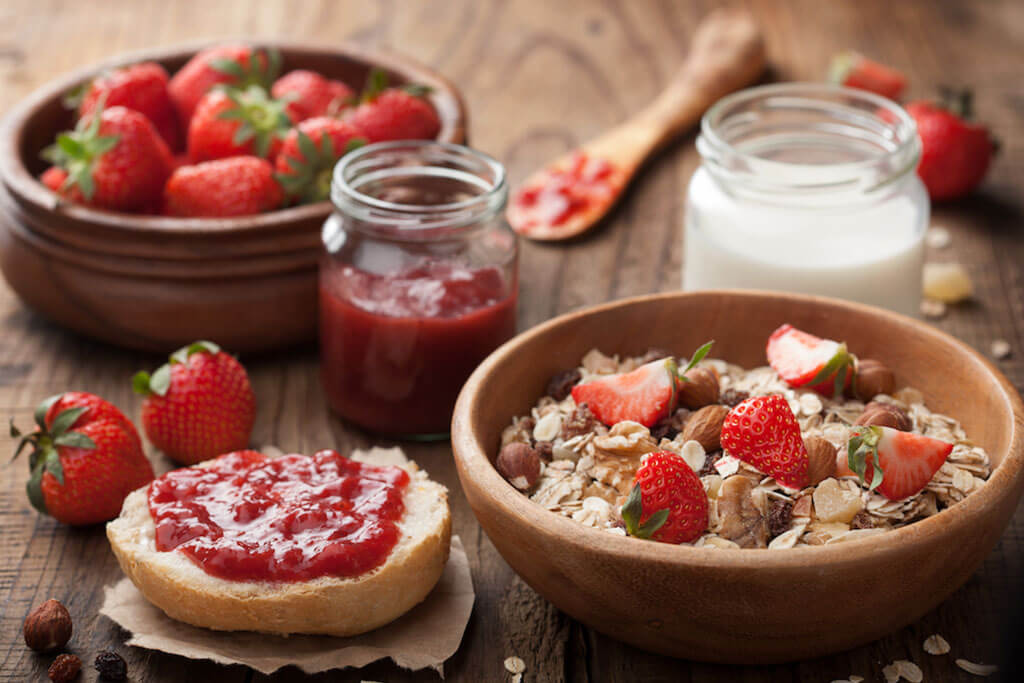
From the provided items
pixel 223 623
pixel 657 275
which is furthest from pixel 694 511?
pixel 657 275

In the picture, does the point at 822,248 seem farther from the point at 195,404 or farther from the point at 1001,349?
the point at 195,404

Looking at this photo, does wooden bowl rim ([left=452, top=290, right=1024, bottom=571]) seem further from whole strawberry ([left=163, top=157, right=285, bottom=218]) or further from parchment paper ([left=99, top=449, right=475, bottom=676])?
whole strawberry ([left=163, top=157, right=285, bottom=218])

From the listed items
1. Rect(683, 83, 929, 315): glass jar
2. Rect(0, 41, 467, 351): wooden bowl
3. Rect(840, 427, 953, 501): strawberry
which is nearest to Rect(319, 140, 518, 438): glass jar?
Rect(0, 41, 467, 351): wooden bowl

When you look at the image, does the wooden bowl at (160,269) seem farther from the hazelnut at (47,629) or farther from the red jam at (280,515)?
the hazelnut at (47,629)

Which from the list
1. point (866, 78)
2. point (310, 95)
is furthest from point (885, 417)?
point (866, 78)

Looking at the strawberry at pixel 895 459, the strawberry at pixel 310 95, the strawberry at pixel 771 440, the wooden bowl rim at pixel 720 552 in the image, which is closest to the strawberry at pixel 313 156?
the strawberry at pixel 310 95

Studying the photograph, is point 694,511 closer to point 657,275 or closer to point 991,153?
point 657,275
